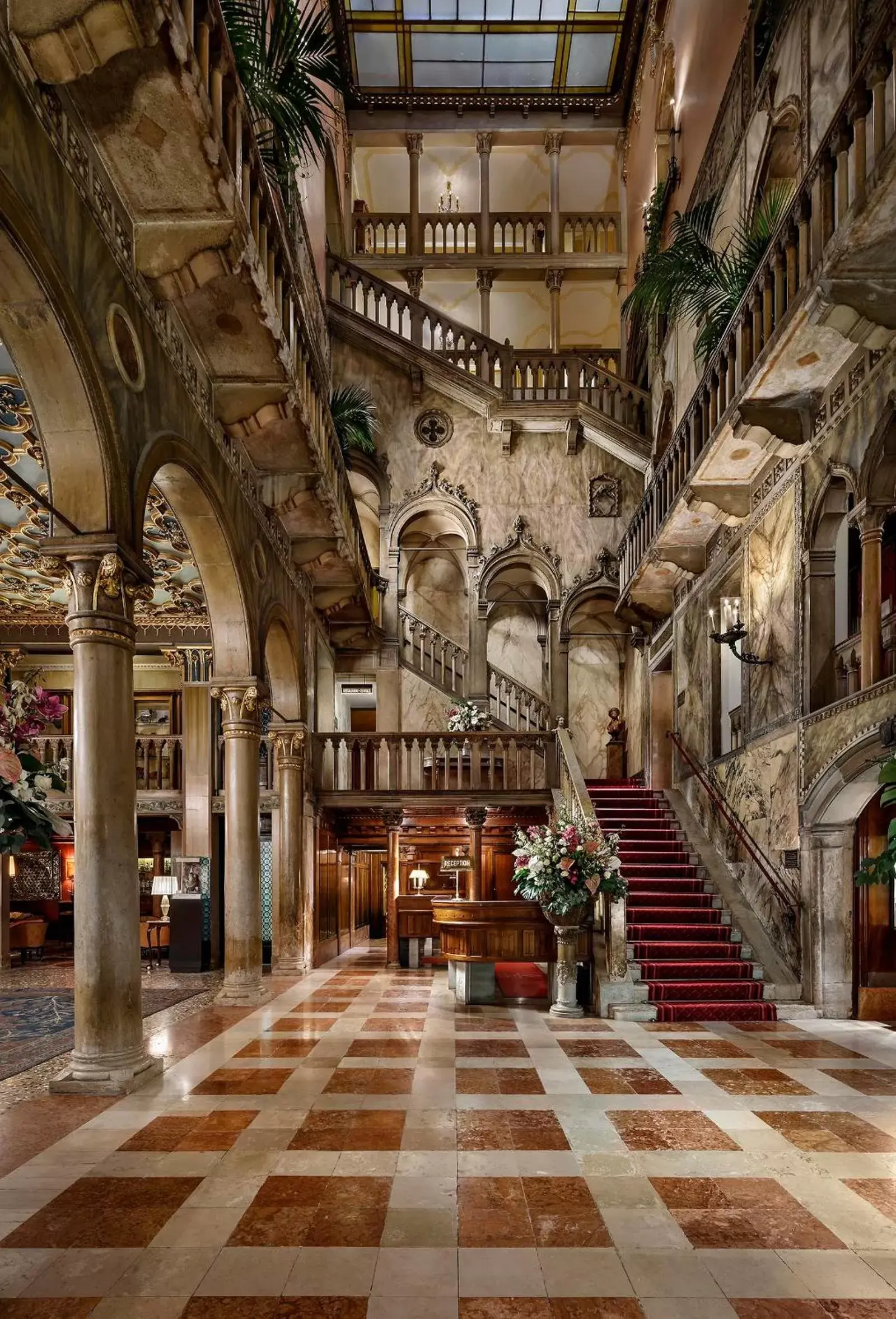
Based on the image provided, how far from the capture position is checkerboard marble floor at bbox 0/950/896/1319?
379cm

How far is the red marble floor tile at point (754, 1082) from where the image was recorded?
23.0ft

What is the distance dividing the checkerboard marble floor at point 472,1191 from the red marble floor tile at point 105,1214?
16 millimetres

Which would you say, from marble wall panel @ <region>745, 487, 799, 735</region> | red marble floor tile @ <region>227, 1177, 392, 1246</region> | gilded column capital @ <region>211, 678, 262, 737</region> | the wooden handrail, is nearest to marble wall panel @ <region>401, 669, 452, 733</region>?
the wooden handrail

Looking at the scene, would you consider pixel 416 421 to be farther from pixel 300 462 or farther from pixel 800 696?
pixel 800 696

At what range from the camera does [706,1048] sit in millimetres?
8602

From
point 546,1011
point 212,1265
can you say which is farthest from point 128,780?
point 546,1011

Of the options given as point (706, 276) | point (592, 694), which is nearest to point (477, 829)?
point (592, 694)

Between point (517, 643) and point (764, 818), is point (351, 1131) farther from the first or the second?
point (517, 643)

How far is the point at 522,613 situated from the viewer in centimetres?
2186

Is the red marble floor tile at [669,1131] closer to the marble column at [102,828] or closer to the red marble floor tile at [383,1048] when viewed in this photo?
the red marble floor tile at [383,1048]

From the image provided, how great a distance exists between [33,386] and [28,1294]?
476 centimetres

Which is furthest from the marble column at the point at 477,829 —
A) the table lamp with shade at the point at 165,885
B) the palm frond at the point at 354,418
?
the palm frond at the point at 354,418

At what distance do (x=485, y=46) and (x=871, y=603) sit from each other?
19.9 metres

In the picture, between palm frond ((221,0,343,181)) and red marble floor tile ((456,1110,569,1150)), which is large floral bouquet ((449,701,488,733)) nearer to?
palm frond ((221,0,343,181))
